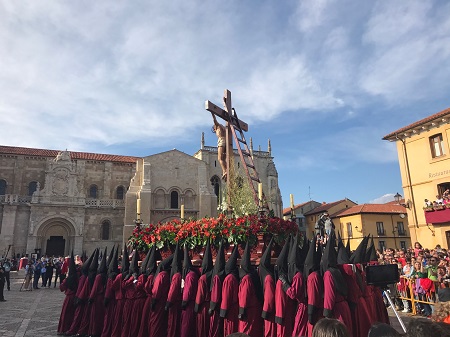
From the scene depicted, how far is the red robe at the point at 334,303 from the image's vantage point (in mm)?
5328

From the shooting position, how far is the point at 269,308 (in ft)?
19.0

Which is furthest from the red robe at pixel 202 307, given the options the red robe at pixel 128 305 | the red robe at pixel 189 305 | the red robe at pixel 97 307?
the red robe at pixel 97 307

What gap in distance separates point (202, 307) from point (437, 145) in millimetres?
19608

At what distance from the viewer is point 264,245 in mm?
7672

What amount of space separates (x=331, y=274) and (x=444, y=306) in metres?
2.31

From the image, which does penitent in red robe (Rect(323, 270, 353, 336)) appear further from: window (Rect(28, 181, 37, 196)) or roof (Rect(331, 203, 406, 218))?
window (Rect(28, 181, 37, 196))

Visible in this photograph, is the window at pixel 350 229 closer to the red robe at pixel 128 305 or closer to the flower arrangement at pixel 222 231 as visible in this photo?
the flower arrangement at pixel 222 231

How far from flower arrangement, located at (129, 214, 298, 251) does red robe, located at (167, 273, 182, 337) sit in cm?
131

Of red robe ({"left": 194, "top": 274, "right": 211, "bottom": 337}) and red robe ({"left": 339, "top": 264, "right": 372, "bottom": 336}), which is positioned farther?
red robe ({"left": 194, "top": 274, "right": 211, "bottom": 337})

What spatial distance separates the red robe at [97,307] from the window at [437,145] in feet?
65.7

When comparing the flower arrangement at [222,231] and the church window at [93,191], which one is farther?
the church window at [93,191]

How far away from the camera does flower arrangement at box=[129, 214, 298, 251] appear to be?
7625 mm

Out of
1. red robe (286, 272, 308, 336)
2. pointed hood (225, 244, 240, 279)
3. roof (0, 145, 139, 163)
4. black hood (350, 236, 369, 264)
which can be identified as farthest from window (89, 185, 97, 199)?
red robe (286, 272, 308, 336)

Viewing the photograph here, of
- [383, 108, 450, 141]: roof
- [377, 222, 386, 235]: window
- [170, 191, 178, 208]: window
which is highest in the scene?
[383, 108, 450, 141]: roof
